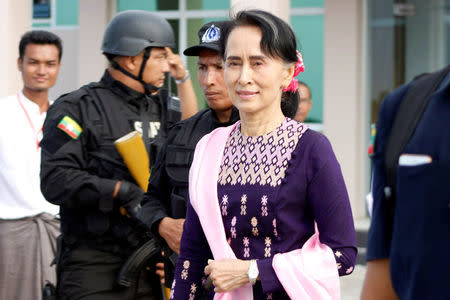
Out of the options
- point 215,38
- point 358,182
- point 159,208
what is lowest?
point 358,182

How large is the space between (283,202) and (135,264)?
1.58m

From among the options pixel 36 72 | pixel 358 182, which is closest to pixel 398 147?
pixel 36 72

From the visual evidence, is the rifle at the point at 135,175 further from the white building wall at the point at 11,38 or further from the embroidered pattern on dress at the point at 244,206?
the white building wall at the point at 11,38

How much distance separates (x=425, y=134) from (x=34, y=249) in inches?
164

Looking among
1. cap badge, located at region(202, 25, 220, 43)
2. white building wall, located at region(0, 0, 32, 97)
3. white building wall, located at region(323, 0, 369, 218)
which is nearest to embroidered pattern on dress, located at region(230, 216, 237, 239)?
cap badge, located at region(202, 25, 220, 43)

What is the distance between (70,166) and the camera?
156 inches

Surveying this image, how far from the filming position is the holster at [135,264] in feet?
12.9

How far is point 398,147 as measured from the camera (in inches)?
66.7

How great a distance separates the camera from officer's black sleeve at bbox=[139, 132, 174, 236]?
3418 millimetres

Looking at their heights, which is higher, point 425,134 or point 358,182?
point 425,134

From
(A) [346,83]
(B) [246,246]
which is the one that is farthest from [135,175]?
(A) [346,83]

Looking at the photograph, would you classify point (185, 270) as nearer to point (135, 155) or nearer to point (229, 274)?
point (229, 274)

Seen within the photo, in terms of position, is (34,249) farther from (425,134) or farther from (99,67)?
(99,67)

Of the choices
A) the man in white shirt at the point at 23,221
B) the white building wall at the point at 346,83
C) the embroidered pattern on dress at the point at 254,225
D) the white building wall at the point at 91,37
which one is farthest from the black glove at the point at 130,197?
the white building wall at the point at 91,37
